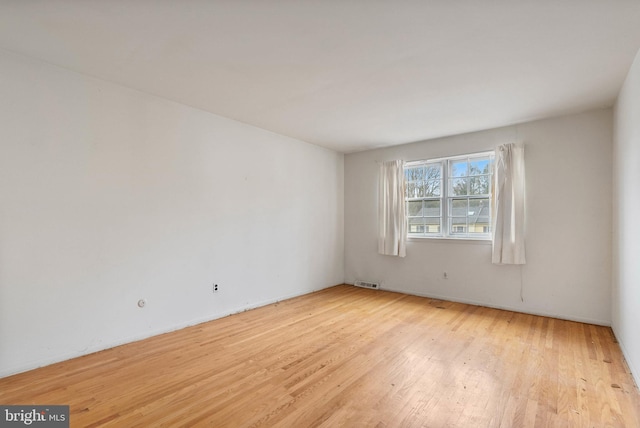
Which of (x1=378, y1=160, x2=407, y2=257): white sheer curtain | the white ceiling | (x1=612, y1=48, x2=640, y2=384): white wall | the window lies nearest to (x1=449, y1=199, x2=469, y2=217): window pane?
the window

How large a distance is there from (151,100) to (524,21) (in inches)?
133

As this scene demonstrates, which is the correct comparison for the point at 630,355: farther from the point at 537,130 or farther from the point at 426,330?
the point at 537,130

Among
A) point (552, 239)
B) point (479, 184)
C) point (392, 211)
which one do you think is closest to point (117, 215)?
point (392, 211)

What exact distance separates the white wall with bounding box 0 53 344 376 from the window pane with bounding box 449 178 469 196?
2.76m

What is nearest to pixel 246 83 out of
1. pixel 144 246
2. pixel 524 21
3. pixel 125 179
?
pixel 125 179

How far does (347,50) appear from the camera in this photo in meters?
2.37

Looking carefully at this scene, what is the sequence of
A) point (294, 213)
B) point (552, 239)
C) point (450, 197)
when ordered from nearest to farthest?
point (552, 239)
point (450, 197)
point (294, 213)

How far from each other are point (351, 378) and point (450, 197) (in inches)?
136

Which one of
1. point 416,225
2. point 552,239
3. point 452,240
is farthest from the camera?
Result: point 416,225

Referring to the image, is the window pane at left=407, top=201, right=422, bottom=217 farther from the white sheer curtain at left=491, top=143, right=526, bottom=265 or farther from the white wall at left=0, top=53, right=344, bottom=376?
the white wall at left=0, top=53, right=344, bottom=376

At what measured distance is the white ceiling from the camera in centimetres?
192

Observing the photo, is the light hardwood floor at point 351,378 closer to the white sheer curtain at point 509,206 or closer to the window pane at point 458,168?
the white sheer curtain at point 509,206

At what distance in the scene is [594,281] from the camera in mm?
3648

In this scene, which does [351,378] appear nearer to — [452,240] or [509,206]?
[452,240]
